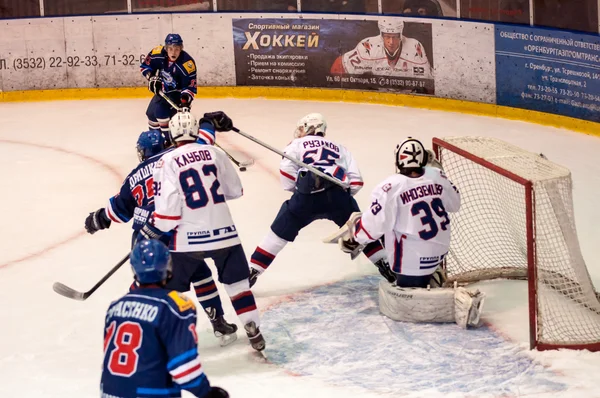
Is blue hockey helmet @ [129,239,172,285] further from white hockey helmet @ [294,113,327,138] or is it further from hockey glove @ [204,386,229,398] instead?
white hockey helmet @ [294,113,327,138]

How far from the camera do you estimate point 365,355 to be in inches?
215

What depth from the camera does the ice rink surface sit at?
5180 mm

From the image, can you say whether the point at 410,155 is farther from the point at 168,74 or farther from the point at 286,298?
the point at 168,74

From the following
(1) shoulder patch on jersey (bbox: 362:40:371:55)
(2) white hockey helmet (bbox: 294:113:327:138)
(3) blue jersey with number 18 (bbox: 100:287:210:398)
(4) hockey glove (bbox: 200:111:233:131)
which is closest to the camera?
(3) blue jersey with number 18 (bbox: 100:287:210:398)

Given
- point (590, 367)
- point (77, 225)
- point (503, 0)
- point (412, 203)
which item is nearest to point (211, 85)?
point (503, 0)

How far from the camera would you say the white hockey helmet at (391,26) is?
11.1m

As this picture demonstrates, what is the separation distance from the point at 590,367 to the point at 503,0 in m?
5.94

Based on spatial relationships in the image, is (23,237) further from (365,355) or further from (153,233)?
(365,355)

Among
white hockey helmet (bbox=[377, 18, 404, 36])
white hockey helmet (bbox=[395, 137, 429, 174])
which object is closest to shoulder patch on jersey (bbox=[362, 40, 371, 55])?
white hockey helmet (bbox=[377, 18, 404, 36])

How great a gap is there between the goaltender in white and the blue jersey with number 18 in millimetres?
2112

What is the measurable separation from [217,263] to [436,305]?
1.19 metres

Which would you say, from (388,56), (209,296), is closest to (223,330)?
(209,296)

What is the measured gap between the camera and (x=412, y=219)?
221 inches

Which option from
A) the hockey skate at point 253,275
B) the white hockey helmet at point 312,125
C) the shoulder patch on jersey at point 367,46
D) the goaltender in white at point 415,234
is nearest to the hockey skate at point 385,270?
the goaltender in white at point 415,234
